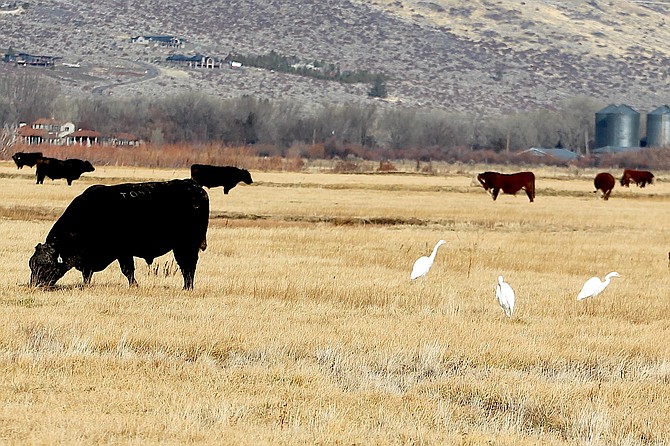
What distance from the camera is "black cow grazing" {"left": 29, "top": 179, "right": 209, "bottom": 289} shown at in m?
17.4

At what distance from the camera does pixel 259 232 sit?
102ft

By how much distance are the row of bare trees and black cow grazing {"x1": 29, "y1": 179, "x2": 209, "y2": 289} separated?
121 meters

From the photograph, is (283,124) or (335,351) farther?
(283,124)

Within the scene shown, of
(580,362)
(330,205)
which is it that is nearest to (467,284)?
(580,362)

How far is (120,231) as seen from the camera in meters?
17.5

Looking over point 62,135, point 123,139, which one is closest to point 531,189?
point 123,139

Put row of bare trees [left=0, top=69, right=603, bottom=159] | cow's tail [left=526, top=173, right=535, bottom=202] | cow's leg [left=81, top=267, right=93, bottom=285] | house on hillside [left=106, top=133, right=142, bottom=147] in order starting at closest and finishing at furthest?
1. cow's leg [left=81, top=267, right=93, bottom=285]
2. cow's tail [left=526, top=173, right=535, bottom=202]
3. house on hillside [left=106, top=133, right=142, bottom=147]
4. row of bare trees [left=0, top=69, right=603, bottom=159]

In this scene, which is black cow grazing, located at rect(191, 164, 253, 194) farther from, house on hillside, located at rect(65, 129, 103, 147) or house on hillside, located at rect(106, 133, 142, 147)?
house on hillside, located at rect(65, 129, 103, 147)

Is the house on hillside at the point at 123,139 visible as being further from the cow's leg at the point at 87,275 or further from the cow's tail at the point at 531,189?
the cow's leg at the point at 87,275

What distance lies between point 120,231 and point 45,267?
1145 mm

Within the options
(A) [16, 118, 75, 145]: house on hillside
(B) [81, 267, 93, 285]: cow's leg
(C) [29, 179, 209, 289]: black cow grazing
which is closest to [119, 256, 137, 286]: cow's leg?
→ (C) [29, 179, 209, 289]: black cow grazing

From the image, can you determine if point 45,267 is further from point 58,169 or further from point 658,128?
point 658,128

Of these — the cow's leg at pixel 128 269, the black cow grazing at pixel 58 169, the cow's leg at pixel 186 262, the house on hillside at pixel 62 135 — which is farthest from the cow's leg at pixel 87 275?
the house on hillside at pixel 62 135

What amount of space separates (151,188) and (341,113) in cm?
14921
